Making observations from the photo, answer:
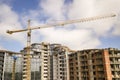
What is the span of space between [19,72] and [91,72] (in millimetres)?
50990

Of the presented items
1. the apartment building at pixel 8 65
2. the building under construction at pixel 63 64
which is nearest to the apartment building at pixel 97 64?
the building under construction at pixel 63 64

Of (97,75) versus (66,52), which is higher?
(66,52)

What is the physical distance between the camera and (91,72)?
76.3m

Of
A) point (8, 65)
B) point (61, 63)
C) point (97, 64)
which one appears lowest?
point (97, 64)

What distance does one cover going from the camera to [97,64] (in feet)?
243

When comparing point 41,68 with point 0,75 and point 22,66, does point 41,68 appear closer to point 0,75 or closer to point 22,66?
point 22,66

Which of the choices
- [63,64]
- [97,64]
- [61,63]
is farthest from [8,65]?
[97,64]

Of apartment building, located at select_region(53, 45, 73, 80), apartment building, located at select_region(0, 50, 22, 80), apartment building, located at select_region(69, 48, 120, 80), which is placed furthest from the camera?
apartment building, located at select_region(0, 50, 22, 80)

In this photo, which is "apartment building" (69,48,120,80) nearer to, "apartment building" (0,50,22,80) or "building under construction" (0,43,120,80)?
"building under construction" (0,43,120,80)

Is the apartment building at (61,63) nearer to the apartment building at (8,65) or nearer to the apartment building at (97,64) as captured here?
the apartment building at (97,64)

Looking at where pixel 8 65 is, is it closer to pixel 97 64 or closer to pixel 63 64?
pixel 63 64

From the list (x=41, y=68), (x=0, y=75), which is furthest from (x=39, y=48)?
(x=0, y=75)

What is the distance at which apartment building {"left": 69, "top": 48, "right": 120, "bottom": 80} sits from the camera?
6950cm

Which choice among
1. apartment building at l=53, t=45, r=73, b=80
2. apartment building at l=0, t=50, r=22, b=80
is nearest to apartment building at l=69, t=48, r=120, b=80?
apartment building at l=53, t=45, r=73, b=80
